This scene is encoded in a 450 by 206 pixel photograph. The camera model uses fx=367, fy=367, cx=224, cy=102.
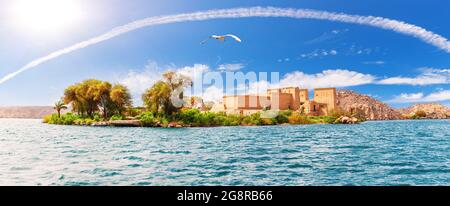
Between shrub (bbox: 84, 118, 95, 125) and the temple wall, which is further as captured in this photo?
shrub (bbox: 84, 118, 95, 125)

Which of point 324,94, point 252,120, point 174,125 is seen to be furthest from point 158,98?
point 324,94

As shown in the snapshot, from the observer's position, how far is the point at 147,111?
25391 mm

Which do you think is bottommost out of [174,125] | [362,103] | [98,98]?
[174,125]

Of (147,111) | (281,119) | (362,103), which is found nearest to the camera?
(362,103)

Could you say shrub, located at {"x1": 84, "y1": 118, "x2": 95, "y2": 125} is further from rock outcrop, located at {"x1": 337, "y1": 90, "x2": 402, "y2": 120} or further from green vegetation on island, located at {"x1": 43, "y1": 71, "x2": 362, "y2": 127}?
rock outcrop, located at {"x1": 337, "y1": 90, "x2": 402, "y2": 120}

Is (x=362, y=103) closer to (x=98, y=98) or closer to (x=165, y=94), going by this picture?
(x=165, y=94)

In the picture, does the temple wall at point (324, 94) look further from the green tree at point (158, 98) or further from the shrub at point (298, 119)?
the shrub at point (298, 119)

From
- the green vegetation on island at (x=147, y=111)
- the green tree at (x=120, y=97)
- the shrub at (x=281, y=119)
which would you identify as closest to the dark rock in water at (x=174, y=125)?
the green vegetation on island at (x=147, y=111)

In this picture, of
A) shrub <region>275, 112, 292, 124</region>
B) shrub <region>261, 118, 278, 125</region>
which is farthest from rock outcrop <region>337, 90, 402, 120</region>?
shrub <region>261, 118, 278, 125</region>

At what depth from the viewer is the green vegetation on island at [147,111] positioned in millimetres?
22797

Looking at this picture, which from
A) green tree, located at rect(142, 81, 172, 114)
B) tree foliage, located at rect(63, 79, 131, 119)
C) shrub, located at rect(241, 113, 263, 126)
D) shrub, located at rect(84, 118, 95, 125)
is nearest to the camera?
tree foliage, located at rect(63, 79, 131, 119)

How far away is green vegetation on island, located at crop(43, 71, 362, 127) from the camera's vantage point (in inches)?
898
